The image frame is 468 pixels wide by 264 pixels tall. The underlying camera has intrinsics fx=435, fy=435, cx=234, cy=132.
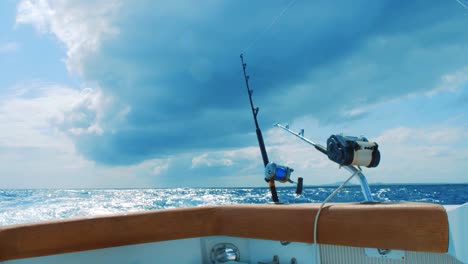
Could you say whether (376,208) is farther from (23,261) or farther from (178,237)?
(23,261)

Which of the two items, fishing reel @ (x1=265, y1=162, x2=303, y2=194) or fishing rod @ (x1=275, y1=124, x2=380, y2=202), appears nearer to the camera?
fishing rod @ (x1=275, y1=124, x2=380, y2=202)

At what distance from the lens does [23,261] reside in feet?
5.75

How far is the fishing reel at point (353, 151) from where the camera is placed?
1.61 meters

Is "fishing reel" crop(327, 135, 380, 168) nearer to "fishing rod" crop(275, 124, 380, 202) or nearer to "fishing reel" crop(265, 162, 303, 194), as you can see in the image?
"fishing rod" crop(275, 124, 380, 202)

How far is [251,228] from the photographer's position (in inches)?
74.9

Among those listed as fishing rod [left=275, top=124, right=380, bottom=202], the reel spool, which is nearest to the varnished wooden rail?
fishing rod [left=275, top=124, right=380, bottom=202]

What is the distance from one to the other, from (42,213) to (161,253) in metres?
12.0

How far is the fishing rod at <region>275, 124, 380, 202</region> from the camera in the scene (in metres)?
1.61

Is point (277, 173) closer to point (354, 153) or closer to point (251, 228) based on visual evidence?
point (251, 228)

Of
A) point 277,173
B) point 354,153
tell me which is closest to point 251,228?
point 277,173

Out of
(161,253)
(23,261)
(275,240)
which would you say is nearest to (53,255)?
(23,261)

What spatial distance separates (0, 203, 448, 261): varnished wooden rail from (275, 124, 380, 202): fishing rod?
0.48 feet

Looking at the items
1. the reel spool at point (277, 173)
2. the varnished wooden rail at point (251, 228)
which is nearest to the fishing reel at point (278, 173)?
the reel spool at point (277, 173)

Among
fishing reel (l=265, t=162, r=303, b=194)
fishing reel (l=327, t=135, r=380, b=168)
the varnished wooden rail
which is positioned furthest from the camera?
fishing reel (l=265, t=162, r=303, b=194)
